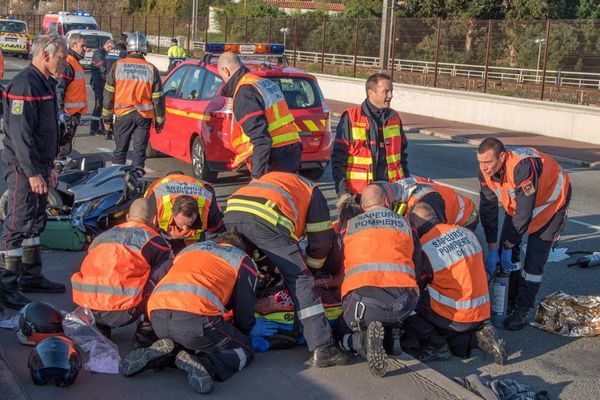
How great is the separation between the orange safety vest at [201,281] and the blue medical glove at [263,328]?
56 centimetres

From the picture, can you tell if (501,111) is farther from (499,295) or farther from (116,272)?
(116,272)

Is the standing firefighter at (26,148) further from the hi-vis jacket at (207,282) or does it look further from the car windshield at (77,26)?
the car windshield at (77,26)

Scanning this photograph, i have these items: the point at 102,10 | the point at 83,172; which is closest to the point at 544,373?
the point at 83,172

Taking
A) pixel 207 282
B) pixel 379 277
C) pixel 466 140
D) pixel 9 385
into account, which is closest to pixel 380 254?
pixel 379 277

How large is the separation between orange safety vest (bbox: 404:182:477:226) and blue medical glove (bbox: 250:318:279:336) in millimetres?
1571

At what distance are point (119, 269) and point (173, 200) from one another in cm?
110

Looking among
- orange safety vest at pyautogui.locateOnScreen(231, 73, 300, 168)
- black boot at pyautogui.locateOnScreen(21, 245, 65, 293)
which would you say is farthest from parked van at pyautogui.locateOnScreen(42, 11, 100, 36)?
black boot at pyautogui.locateOnScreen(21, 245, 65, 293)

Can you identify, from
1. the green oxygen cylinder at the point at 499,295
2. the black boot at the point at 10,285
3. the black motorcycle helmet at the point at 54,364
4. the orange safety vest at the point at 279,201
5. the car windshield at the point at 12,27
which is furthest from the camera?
the car windshield at the point at 12,27

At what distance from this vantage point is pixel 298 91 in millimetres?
11383

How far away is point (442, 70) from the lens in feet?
84.4

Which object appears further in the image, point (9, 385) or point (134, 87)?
point (134, 87)

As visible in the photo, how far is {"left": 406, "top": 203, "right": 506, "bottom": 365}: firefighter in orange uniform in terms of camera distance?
5676mm

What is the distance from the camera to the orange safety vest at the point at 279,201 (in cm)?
553

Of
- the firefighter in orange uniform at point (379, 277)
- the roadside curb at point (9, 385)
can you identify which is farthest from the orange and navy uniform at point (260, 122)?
the roadside curb at point (9, 385)
